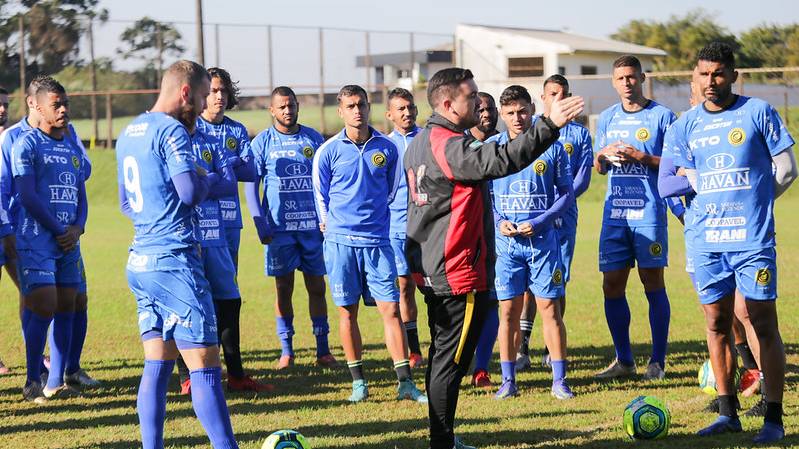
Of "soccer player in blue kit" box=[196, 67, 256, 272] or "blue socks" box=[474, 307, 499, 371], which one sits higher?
"soccer player in blue kit" box=[196, 67, 256, 272]

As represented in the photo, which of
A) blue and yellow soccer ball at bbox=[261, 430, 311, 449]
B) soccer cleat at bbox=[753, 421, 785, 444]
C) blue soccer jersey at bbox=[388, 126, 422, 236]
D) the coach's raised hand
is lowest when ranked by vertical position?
soccer cleat at bbox=[753, 421, 785, 444]

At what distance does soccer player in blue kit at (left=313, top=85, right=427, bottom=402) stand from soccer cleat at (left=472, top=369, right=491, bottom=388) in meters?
0.72

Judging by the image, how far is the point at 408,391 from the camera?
799cm

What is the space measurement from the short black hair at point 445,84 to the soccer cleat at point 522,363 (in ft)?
12.6

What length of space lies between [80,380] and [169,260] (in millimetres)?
3808

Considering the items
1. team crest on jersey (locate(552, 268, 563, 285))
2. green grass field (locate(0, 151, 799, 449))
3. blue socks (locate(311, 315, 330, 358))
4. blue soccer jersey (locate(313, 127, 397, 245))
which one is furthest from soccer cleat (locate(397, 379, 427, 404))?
blue socks (locate(311, 315, 330, 358))

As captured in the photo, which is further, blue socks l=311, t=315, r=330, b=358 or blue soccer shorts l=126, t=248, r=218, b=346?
blue socks l=311, t=315, r=330, b=358

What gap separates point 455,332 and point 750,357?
3.18 meters

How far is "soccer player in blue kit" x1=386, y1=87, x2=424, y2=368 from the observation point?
955cm

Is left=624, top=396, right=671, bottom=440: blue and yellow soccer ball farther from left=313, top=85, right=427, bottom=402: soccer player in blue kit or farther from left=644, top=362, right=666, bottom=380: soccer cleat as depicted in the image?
left=644, top=362, right=666, bottom=380: soccer cleat

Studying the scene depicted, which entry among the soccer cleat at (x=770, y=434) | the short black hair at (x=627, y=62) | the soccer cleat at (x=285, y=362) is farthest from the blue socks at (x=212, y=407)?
the short black hair at (x=627, y=62)

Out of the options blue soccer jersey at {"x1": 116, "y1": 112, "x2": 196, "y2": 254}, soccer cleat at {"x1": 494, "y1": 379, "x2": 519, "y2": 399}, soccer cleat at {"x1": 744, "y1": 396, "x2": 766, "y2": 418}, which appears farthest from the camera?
soccer cleat at {"x1": 494, "y1": 379, "x2": 519, "y2": 399}

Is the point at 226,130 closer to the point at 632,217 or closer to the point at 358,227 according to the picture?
the point at 358,227

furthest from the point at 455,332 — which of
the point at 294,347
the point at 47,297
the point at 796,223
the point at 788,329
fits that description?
the point at 796,223
